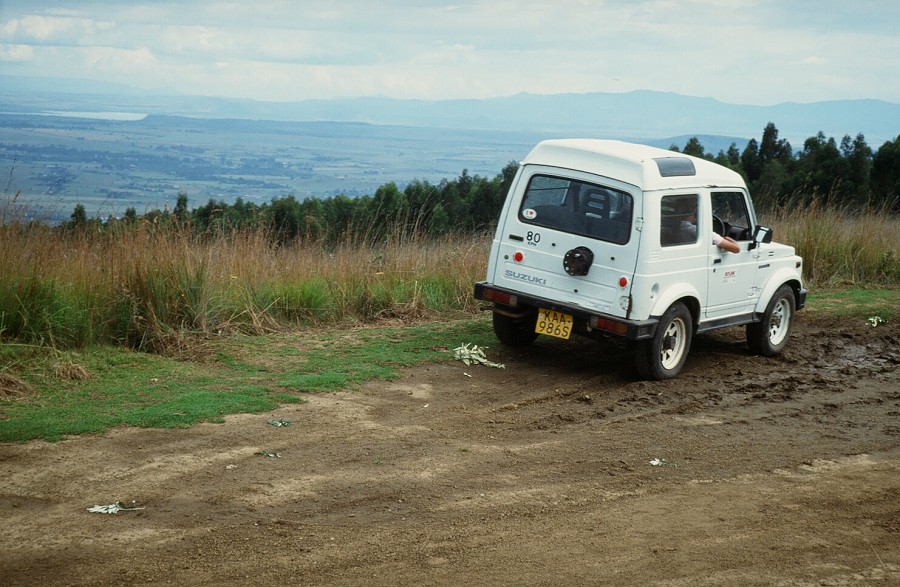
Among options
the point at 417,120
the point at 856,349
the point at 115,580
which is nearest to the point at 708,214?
the point at 856,349

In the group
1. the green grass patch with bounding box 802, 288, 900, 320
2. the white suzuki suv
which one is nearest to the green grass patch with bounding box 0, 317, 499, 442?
the white suzuki suv

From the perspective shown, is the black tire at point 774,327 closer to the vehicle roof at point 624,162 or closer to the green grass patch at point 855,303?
the vehicle roof at point 624,162

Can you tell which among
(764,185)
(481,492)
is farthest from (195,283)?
(764,185)

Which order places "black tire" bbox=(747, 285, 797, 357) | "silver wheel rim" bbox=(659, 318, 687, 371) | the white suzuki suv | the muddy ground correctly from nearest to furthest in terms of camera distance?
the muddy ground
the white suzuki suv
"silver wheel rim" bbox=(659, 318, 687, 371)
"black tire" bbox=(747, 285, 797, 357)

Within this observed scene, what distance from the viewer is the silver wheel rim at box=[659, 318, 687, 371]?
9641mm

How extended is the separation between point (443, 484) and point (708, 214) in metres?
4.75

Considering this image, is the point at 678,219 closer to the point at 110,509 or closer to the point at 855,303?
the point at 110,509

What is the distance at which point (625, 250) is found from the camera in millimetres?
9047

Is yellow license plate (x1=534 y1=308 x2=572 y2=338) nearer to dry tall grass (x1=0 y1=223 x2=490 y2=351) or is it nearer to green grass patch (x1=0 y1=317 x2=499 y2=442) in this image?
green grass patch (x1=0 y1=317 x2=499 y2=442)

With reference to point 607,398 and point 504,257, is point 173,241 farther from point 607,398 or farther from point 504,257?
point 607,398

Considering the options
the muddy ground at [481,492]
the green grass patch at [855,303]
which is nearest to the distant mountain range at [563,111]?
the green grass patch at [855,303]

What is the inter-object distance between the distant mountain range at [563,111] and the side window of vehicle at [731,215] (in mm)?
22071

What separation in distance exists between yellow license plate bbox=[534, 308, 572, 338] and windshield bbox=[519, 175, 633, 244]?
2.76ft

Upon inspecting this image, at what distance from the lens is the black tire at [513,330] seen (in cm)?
1046
